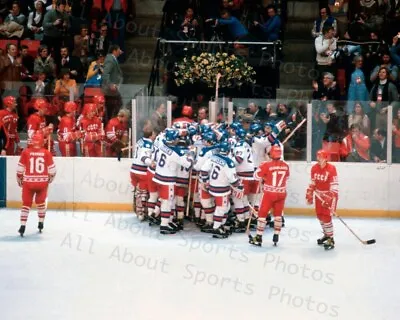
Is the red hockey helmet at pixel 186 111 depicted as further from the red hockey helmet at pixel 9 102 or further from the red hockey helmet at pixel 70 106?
the red hockey helmet at pixel 9 102

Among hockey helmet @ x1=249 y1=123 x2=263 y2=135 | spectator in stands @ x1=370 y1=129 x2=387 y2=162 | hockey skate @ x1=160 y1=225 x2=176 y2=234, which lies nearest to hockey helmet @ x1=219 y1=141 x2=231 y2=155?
hockey helmet @ x1=249 y1=123 x2=263 y2=135

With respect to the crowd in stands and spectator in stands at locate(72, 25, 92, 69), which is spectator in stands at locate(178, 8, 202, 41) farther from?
the crowd in stands

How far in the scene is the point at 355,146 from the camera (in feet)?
53.4

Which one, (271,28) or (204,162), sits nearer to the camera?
(204,162)

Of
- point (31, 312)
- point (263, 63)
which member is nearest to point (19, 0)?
point (263, 63)

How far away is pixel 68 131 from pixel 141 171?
5.97 feet

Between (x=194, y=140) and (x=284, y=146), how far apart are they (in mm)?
1872

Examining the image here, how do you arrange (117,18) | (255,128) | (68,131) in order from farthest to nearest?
1. (117,18)
2. (68,131)
3. (255,128)

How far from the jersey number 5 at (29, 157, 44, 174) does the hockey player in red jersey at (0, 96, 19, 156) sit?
256 cm

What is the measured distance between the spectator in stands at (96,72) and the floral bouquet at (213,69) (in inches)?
53.5

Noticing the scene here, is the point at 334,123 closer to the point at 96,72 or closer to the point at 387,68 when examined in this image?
the point at 387,68

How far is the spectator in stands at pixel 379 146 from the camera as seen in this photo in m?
16.2

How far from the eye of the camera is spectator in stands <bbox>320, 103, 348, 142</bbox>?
1620 cm

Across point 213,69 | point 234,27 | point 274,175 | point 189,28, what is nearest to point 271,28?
point 234,27
